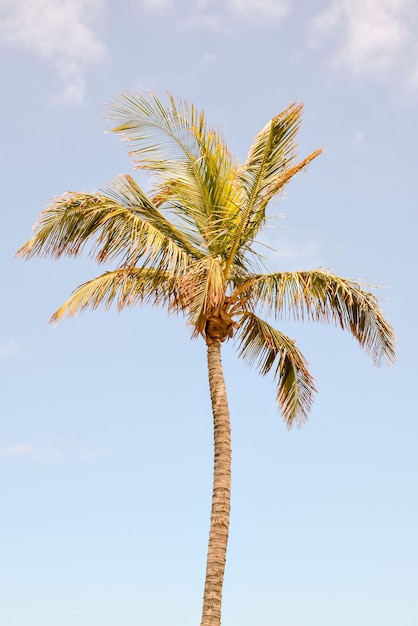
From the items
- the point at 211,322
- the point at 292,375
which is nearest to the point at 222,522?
the point at 211,322

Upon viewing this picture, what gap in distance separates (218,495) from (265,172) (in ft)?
18.6

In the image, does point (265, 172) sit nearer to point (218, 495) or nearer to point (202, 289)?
point (202, 289)

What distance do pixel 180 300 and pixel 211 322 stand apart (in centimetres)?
73

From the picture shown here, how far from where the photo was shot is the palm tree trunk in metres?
13.7

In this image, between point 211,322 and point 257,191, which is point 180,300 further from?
point 257,191

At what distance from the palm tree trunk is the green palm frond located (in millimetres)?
2068

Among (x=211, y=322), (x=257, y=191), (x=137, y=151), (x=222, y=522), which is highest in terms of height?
(x=137, y=151)

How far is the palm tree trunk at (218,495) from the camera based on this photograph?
44.9 feet

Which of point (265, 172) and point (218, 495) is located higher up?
point (265, 172)

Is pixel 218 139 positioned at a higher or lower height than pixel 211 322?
higher

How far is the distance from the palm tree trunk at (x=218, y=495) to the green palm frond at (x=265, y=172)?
81.4 inches

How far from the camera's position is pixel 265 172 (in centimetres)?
1616

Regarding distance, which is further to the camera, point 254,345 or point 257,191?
point 254,345

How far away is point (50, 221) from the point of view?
16.3 metres
